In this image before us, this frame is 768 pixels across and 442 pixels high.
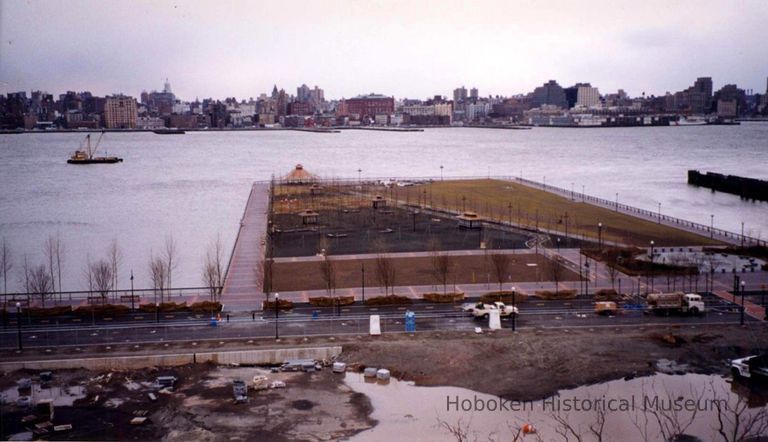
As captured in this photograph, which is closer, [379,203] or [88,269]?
[88,269]

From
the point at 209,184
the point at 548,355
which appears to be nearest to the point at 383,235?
the point at 548,355

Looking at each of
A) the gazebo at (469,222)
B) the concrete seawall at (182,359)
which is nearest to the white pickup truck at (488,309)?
the concrete seawall at (182,359)

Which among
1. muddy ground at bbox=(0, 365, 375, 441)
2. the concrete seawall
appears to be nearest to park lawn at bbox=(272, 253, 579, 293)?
the concrete seawall

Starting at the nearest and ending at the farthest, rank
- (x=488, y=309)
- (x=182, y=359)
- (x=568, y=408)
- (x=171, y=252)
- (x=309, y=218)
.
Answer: (x=568, y=408), (x=182, y=359), (x=488, y=309), (x=171, y=252), (x=309, y=218)

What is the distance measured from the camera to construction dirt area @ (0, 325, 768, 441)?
42.7 ft

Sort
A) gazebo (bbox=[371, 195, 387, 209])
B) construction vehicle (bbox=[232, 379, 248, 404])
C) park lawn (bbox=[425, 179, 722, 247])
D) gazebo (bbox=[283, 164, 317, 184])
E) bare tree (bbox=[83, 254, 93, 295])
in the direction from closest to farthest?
construction vehicle (bbox=[232, 379, 248, 404]), bare tree (bbox=[83, 254, 93, 295]), park lawn (bbox=[425, 179, 722, 247]), gazebo (bbox=[371, 195, 387, 209]), gazebo (bbox=[283, 164, 317, 184])

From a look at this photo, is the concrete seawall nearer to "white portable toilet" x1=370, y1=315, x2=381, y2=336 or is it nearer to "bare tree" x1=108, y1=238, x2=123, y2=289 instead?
"white portable toilet" x1=370, y1=315, x2=381, y2=336

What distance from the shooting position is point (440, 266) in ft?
78.5

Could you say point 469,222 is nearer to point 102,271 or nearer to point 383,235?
point 383,235

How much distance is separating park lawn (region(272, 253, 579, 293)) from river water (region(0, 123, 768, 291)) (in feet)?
14.5

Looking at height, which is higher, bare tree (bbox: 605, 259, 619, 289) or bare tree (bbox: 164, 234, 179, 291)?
bare tree (bbox: 605, 259, 619, 289)

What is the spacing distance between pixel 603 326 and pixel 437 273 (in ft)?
21.8


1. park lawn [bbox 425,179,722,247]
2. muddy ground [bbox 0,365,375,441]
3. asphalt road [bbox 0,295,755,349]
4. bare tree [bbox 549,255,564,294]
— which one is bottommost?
muddy ground [bbox 0,365,375,441]

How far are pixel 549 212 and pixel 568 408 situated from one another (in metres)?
25.7
